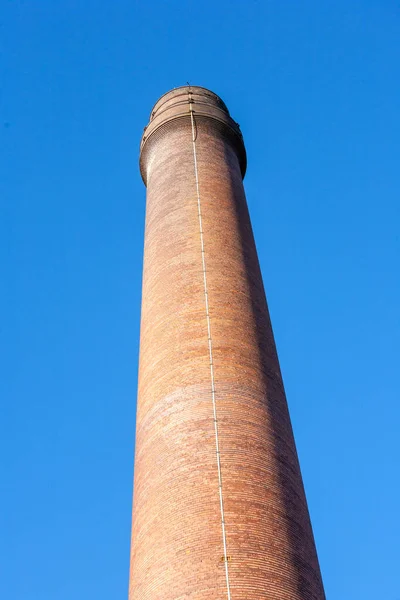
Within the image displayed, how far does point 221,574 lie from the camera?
878cm

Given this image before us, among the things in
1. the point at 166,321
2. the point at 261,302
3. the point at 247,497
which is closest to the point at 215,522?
the point at 247,497

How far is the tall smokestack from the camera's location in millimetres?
9133

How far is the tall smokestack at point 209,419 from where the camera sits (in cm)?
913

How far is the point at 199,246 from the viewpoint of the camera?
13.1 meters

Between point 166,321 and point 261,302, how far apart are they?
6.08ft

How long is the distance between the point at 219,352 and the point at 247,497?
247 centimetres

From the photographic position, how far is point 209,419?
1048 centimetres

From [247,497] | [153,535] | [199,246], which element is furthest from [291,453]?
[199,246]

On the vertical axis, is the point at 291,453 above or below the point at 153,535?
above

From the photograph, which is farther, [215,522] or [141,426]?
[141,426]

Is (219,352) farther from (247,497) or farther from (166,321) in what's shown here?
(247,497)

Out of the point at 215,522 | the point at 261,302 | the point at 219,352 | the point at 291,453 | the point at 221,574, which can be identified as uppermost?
the point at 261,302

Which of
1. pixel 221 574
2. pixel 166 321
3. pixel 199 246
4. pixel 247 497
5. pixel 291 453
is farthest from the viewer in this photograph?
pixel 199 246

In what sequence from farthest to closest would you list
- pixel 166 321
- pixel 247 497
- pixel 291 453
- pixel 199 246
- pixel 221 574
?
pixel 199 246
pixel 166 321
pixel 291 453
pixel 247 497
pixel 221 574
